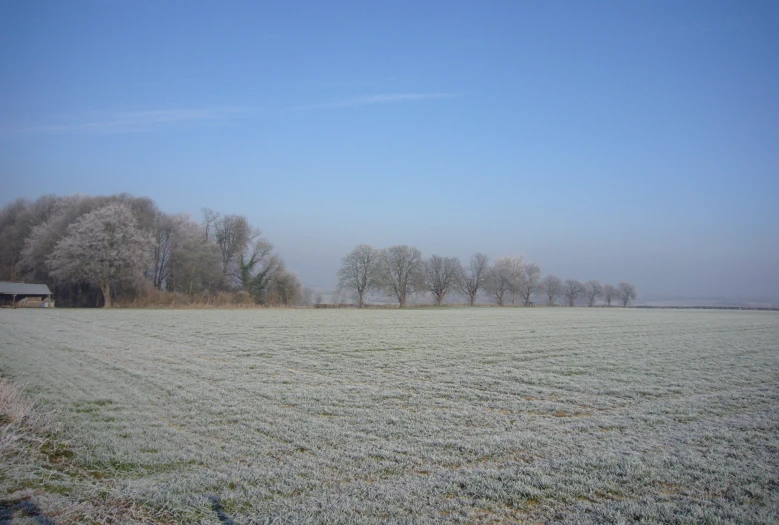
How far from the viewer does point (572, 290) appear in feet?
506

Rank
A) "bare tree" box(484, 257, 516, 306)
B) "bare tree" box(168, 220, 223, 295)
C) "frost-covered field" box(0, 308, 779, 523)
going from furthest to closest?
"bare tree" box(484, 257, 516, 306) → "bare tree" box(168, 220, 223, 295) → "frost-covered field" box(0, 308, 779, 523)

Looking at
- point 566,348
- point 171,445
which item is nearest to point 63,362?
point 171,445

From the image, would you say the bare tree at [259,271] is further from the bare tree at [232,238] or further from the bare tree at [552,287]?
the bare tree at [552,287]

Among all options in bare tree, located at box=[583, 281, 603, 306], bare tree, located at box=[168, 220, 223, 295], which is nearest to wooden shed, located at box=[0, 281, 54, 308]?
bare tree, located at box=[168, 220, 223, 295]

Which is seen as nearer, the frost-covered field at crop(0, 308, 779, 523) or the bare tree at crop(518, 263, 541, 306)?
the frost-covered field at crop(0, 308, 779, 523)

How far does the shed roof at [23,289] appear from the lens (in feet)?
192

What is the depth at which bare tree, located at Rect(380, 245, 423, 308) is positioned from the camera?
10619 cm

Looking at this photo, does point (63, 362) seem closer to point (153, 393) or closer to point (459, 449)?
point (153, 393)

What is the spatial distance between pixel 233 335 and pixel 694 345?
26.1 meters

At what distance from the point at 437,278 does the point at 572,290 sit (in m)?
65.2

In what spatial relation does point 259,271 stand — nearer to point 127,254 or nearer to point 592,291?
point 127,254

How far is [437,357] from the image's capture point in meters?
18.5

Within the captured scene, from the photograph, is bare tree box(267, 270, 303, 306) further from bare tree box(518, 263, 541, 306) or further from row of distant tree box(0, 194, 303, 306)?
bare tree box(518, 263, 541, 306)

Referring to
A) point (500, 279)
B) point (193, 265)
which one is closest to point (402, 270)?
point (500, 279)
